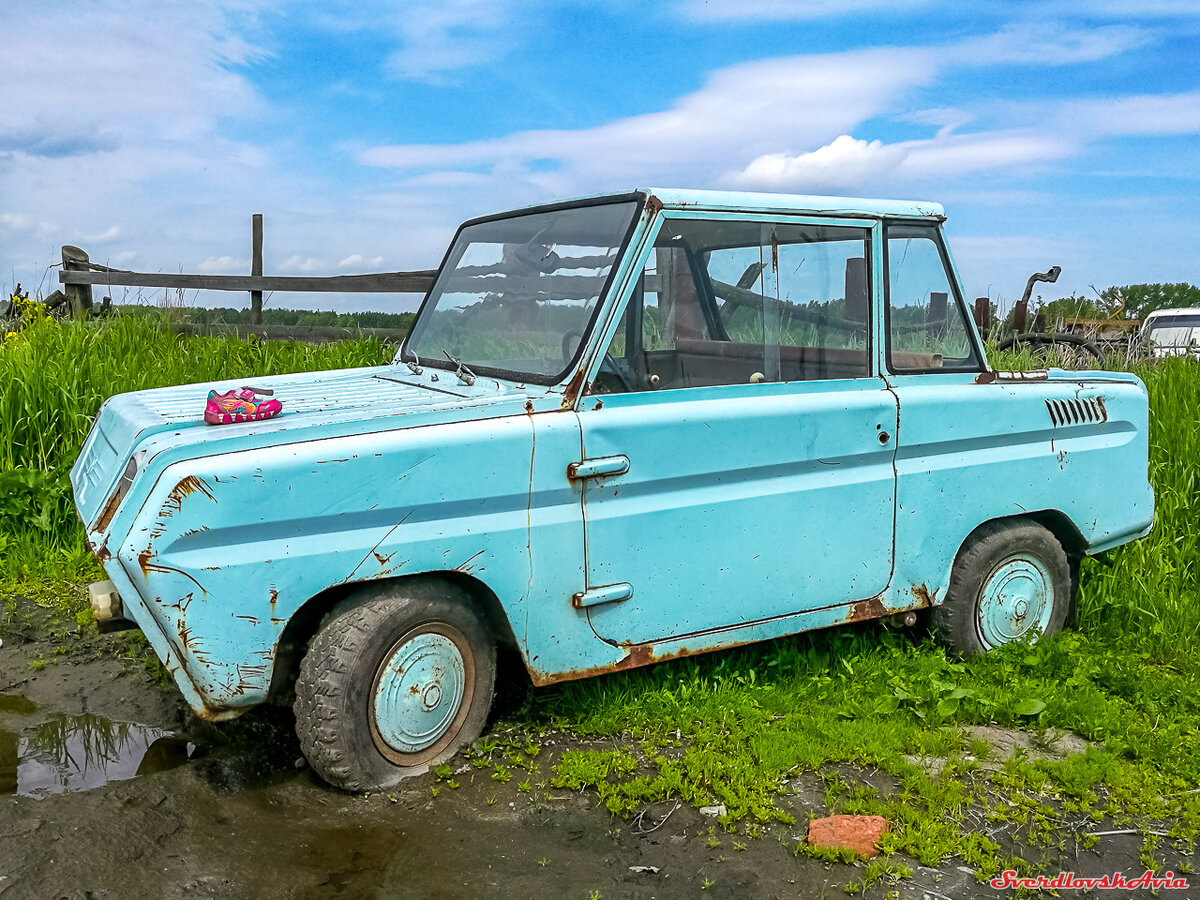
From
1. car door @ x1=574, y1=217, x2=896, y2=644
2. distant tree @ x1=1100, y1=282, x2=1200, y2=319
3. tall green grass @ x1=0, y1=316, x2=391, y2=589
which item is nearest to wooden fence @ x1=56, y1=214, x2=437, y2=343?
A: tall green grass @ x1=0, y1=316, x2=391, y2=589

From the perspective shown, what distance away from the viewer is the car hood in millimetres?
3176

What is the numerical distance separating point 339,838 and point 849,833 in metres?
1.61

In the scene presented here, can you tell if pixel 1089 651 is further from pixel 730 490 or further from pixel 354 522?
pixel 354 522

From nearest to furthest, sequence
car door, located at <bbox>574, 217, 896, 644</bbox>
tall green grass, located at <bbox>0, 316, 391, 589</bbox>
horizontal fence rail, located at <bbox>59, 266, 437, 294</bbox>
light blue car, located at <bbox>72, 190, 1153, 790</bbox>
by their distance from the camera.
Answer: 1. light blue car, located at <bbox>72, 190, 1153, 790</bbox>
2. car door, located at <bbox>574, 217, 896, 644</bbox>
3. tall green grass, located at <bbox>0, 316, 391, 589</bbox>
4. horizontal fence rail, located at <bbox>59, 266, 437, 294</bbox>

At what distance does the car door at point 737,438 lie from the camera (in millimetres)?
→ 3553

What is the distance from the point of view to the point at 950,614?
442 cm

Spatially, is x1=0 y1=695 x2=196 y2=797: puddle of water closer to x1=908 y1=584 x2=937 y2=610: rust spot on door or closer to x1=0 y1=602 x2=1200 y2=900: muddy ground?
x1=0 y1=602 x2=1200 y2=900: muddy ground

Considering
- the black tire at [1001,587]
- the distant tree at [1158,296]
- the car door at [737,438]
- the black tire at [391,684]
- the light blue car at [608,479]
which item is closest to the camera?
the light blue car at [608,479]

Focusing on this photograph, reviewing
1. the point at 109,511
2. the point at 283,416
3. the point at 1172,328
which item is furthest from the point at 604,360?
the point at 1172,328

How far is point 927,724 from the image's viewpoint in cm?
400

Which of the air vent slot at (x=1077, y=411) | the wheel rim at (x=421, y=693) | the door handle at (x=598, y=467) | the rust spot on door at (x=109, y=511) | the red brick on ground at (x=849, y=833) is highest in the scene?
the air vent slot at (x=1077, y=411)

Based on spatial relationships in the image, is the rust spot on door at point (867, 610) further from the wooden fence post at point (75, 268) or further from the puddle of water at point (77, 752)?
the wooden fence post at point (75, 268)

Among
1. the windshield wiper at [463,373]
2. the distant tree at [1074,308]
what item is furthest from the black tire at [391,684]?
the distant tree at [1074,308]

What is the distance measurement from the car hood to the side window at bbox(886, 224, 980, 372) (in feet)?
5.44
